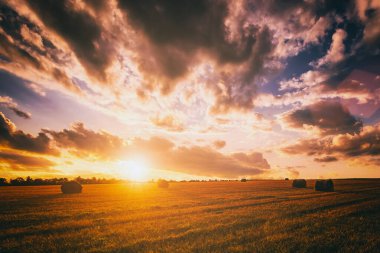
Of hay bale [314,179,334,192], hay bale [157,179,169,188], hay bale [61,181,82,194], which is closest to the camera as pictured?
hay bale [314,179,334,192]

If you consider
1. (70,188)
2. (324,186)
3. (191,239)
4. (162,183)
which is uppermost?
(162,183)

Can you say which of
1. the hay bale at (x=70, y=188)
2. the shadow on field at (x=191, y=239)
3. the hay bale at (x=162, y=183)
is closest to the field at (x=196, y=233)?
the shadow on field at (x=191, y=239)

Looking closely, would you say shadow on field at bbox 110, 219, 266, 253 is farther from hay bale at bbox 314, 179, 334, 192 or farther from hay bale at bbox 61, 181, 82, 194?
hay bale at bbox 61, 181, 82, 194

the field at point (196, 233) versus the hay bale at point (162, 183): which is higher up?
the hay bale at point (162, 183)

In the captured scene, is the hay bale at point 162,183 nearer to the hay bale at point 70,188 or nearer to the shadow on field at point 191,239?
the hay bale at point 70,188

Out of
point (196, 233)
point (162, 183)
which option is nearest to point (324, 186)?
point (162, 183)

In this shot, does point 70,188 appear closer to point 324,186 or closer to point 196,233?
point 196,233

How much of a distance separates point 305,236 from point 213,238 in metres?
4.09

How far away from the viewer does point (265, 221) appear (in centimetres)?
1380

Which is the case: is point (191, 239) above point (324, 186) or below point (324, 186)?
below

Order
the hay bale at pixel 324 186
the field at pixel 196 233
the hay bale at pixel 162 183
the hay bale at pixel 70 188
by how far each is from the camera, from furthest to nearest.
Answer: the hay bale at pixel 162 183, the hay bale at pixel 70 188, the hay bale at pixel 324 186, the field at pixel 196 233

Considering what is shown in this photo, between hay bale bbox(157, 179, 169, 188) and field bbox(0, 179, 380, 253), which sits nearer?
field bbox(0, 179, 380, 253)

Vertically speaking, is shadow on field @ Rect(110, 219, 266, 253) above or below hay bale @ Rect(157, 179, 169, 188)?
below

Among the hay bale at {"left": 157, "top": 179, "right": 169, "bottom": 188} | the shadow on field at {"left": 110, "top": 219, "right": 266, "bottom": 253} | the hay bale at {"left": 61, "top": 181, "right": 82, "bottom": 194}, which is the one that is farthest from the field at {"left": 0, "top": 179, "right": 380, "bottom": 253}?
the hay bale at {"left": 157, "top": 179, "right": 169, "bottom": 188}
